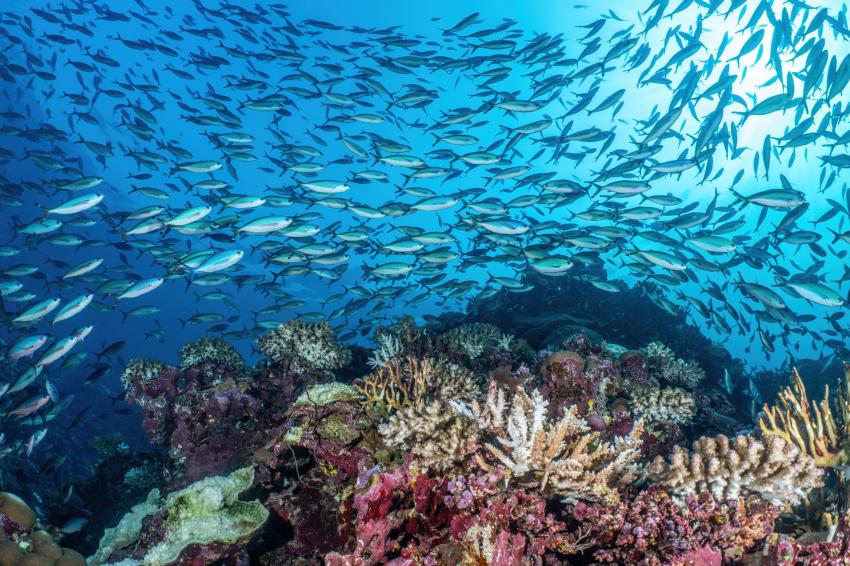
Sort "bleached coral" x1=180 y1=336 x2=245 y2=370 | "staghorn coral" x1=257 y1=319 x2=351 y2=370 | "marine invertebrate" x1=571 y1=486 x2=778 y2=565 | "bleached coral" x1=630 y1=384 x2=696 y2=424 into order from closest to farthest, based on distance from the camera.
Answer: "marine invertebrate" x1=571 y1=486 x2=778 y2=565, "bleached coral" x1=630 y1=384 x2=696 y2=424, "staghorn coral" x1=257 y1=319 x2=351 y2=370, "bleached coral" x1=180 y1=336 x2=245 y2=370

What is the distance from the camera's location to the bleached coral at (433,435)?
11.6 feet

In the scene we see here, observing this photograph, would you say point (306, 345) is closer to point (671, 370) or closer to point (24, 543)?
point (24, 543)

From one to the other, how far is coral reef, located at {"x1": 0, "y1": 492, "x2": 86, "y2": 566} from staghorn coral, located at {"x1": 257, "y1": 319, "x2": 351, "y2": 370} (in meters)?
3.16

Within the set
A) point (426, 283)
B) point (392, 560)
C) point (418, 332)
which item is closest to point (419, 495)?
point (392, 560)

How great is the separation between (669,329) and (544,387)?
31.2 feet

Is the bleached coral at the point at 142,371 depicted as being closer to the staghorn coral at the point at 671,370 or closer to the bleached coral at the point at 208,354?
the bleached coral at the point at 208,354

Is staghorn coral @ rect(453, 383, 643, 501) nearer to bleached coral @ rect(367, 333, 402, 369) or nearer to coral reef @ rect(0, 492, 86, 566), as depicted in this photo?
bleached coral @ rect(367, 333, 402, 369)

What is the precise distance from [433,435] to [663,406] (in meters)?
3.43

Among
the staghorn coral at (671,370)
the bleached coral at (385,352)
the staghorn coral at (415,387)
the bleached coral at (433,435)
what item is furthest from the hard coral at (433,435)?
the staghorn coral at (671,370)

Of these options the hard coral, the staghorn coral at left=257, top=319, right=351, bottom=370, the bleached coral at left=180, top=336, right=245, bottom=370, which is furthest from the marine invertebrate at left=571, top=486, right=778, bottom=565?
the bleached coral at left=180, top=336, right=245, bottom=370

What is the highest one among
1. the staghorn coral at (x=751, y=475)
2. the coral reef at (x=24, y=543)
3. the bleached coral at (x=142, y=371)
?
the staghorn coral at (x=751, y=475)

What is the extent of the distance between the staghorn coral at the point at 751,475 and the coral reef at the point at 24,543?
495 cm

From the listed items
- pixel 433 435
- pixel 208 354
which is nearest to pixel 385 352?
pixel 208 354

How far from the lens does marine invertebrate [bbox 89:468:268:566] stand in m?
3.42
